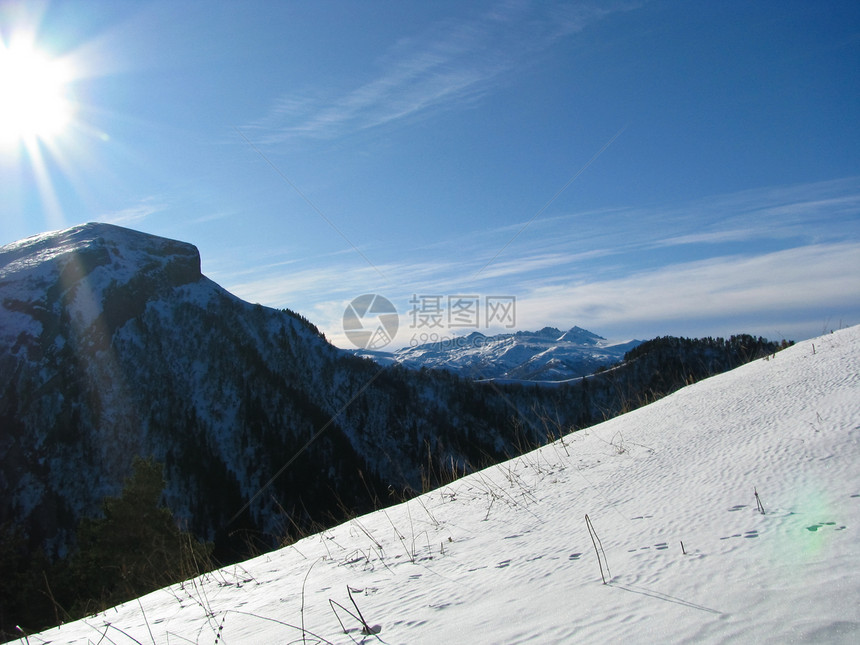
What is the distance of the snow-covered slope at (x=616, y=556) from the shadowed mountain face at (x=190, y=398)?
72.4 m

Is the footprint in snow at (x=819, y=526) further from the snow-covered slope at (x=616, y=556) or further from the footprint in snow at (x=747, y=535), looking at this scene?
the footprint in snow at (x=747, y=535)

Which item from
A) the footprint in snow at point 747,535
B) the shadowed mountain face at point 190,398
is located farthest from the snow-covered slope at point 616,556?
the shadowed mountain face at point 190,398

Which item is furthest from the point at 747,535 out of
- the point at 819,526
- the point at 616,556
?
the point at 616,556

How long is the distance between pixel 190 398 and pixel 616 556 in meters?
106

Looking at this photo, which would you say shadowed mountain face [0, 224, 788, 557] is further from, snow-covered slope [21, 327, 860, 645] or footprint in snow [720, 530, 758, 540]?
footprint in snow [720, 530, 758, 540]

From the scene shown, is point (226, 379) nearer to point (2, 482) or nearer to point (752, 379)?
point (2, 482)

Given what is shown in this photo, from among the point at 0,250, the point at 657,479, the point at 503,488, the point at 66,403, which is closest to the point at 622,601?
the point at 657,479

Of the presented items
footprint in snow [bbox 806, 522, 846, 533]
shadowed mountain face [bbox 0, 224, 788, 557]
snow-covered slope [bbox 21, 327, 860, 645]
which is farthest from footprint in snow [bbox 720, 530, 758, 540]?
shadowed mountain face [bbox 0, 224, 788, 557]

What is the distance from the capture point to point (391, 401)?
11144cm

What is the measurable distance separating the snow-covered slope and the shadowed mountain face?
7237 centimetres

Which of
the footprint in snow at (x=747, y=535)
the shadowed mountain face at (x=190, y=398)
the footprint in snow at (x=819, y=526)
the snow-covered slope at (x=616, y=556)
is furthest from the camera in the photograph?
the shadowed mountain face at (x=190, y=398)

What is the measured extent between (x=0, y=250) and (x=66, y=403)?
44.8 m

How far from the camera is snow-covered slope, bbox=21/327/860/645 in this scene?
7.02ft

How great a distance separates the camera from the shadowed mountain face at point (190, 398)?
268ft
